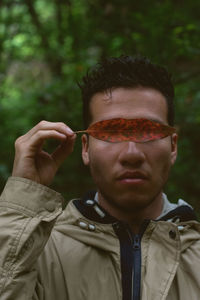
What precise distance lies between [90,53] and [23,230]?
18.1ft

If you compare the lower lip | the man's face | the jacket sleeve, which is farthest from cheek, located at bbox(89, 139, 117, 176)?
the jacket sleeve

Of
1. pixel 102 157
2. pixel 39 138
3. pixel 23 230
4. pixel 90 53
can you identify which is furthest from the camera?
pixel 90 53

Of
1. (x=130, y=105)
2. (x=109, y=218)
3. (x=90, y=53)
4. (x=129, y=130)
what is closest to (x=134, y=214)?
(x=109, y=218)

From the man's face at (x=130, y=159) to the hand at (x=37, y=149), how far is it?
26 cm

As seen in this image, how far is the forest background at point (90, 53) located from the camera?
170 inches

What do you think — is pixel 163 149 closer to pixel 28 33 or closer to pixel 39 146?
pixel 39 146

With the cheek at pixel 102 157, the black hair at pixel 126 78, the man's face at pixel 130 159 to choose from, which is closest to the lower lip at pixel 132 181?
the man's face at pixel 130 159

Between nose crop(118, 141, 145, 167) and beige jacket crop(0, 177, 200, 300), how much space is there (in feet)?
1.16

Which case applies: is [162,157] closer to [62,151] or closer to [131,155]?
[131,155]

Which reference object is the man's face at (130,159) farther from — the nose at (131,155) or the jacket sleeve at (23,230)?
the jacket sleeve at (23,230)

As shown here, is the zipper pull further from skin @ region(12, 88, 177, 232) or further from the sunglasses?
the sunglasses

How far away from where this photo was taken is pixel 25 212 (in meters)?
1.77

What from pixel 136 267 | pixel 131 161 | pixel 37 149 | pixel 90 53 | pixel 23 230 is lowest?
pixel 136 267

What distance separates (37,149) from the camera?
74.3 inches
